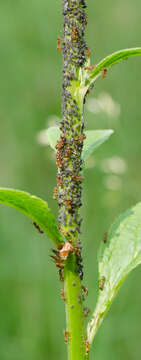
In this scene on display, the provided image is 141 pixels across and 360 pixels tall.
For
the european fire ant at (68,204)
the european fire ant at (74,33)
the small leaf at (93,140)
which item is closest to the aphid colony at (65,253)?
the european fire ant at (68,204)

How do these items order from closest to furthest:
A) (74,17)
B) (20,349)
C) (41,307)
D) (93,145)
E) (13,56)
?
1. (74,17)
2. (93,145)
3. (20,349)
4. (41,307)
5. (13,56)

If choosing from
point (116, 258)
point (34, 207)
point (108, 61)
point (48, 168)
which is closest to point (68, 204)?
point (34, 207)

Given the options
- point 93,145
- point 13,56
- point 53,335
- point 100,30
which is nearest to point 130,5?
point 100,30

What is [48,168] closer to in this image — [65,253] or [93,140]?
[93,140]

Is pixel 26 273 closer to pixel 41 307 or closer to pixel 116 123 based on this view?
pixel 41 307

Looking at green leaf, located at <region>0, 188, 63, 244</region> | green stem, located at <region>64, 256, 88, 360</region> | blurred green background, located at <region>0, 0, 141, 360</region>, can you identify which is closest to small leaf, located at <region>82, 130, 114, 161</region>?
green leaf, located at <region>0, 188, 63, 244</region>
